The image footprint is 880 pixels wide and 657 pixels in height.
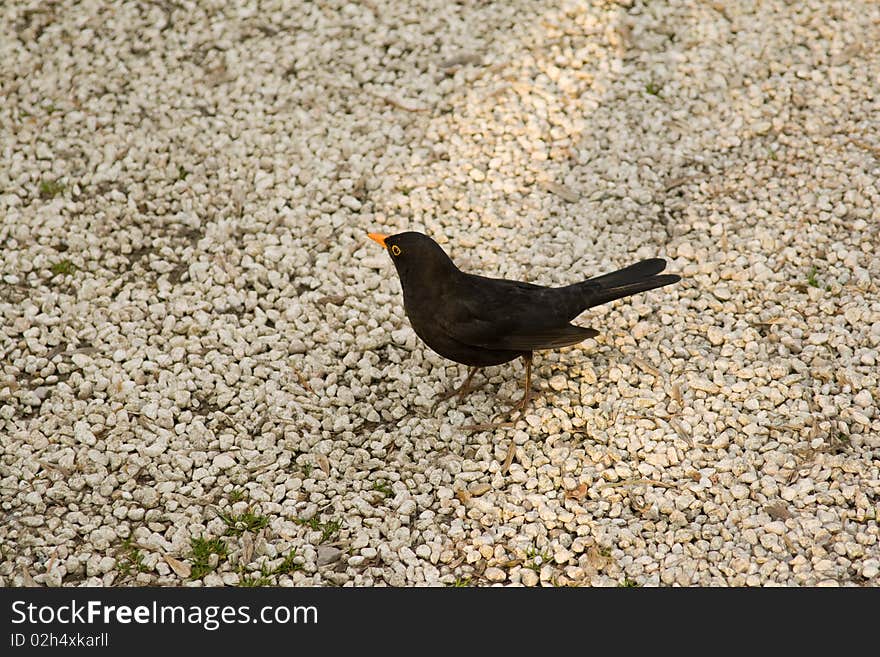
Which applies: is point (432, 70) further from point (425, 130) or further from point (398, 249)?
point (398, 249)

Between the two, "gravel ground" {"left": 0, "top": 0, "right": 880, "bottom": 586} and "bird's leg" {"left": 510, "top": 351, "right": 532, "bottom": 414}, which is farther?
"bird's leg" {"left": 510, "top": 351, "right": 532, "bottom": 414}

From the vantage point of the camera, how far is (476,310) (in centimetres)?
410

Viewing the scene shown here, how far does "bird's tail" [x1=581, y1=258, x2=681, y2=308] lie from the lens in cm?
428

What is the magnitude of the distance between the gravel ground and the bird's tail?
0.37 m

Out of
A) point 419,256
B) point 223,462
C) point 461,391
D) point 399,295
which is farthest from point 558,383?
point 223,462

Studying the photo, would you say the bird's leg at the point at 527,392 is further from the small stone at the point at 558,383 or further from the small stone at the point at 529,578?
the small stone at the point at 529,578

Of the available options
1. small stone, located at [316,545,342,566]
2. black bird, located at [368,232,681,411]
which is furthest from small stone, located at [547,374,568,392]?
small stone, located at [316,545,342,566]

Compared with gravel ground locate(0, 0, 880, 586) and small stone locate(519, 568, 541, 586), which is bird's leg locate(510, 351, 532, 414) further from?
small stone locate(519, 568, 541, 586)

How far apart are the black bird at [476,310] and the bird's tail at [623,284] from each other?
0.01m

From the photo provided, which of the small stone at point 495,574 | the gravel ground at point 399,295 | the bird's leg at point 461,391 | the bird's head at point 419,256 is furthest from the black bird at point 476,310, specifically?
the small stone at point 495,574

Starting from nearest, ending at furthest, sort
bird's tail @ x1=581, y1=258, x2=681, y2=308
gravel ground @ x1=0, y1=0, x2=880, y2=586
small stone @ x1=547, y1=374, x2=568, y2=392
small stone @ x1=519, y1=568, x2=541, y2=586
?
small stone @ x1=519, y1=568, x2=541, y2=586
gravel ground @ x1=0, y1=0, x2=880, y2=586
bird's tail @ x1=581, y1=258, x2=681, y2=308
small stone @ x1=547, y1=374, x2=568, y2=392

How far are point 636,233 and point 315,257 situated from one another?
167 centimetres

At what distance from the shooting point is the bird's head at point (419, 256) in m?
4.14

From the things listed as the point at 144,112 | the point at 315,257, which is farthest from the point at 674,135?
the point at 144,112
